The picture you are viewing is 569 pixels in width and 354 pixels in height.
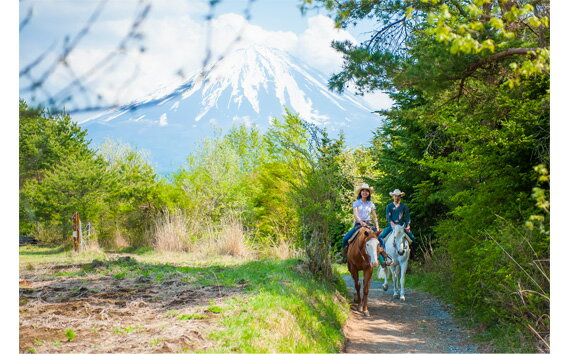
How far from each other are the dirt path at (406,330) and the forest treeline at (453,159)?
1.53 feet

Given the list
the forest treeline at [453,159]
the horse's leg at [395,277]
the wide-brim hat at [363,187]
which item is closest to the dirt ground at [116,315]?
the forest treeline at [453,159]

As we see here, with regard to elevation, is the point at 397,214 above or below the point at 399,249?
above

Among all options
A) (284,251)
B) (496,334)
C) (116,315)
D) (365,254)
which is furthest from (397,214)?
(116,315)

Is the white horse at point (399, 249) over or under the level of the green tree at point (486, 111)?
under

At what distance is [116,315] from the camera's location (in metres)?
5.93

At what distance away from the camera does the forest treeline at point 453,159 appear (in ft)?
16.7

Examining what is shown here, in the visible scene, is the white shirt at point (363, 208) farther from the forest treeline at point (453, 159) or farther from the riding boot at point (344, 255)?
the riding boot at point (344, 255)

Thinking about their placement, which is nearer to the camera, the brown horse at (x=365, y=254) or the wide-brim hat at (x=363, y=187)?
the brown horse at (x=365, y=254)

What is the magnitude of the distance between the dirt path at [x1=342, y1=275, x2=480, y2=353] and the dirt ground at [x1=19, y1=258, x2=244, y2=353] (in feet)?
6.86

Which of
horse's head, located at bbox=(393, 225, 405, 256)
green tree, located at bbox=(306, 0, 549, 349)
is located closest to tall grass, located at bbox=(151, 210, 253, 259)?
horse's head, located at bbox=(393, 225, 405, 256)

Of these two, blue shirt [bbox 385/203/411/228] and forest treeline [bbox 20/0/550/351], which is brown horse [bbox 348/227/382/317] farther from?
blue shirt [bbox 385/203/411/228]

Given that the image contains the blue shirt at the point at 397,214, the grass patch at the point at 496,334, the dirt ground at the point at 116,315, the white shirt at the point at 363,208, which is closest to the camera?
the dirt ground at the point at 116,315

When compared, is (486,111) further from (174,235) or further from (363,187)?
(174,235)

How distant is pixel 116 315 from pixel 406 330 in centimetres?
463
